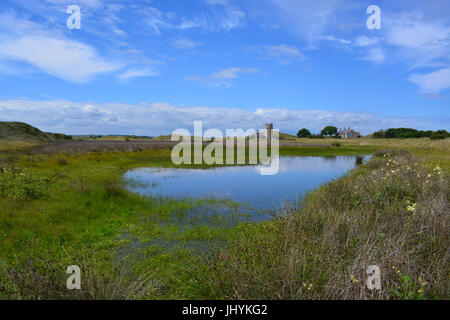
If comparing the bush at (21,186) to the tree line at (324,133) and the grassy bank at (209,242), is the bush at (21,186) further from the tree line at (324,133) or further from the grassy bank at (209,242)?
the tree line at (324,133)

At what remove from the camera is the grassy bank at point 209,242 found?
430cm

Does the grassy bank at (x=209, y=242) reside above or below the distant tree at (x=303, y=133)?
below

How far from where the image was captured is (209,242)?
8.62 m

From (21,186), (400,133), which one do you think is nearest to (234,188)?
(21,186)

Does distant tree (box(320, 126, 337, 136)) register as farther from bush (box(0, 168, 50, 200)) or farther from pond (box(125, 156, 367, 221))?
bush (box(0, 168, 50, 200))

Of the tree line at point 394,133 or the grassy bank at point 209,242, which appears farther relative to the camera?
the tree line at point 394,133

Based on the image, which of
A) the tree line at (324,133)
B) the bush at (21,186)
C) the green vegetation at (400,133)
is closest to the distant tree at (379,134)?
the green vegetation at (400,133)

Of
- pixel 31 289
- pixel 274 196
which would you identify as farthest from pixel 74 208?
pixel 274 196

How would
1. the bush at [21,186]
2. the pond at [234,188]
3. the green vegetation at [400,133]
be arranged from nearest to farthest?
the bush at [21,186], the pond at [234,188], the green vegetation at [400,133]

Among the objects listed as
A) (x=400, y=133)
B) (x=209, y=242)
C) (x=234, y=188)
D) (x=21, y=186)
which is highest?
(x=400, y=133)

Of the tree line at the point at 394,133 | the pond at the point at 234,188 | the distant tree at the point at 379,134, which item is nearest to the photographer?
the pond at the point at 234,188

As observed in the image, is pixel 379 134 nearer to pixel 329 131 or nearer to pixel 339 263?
pixel 329 131
